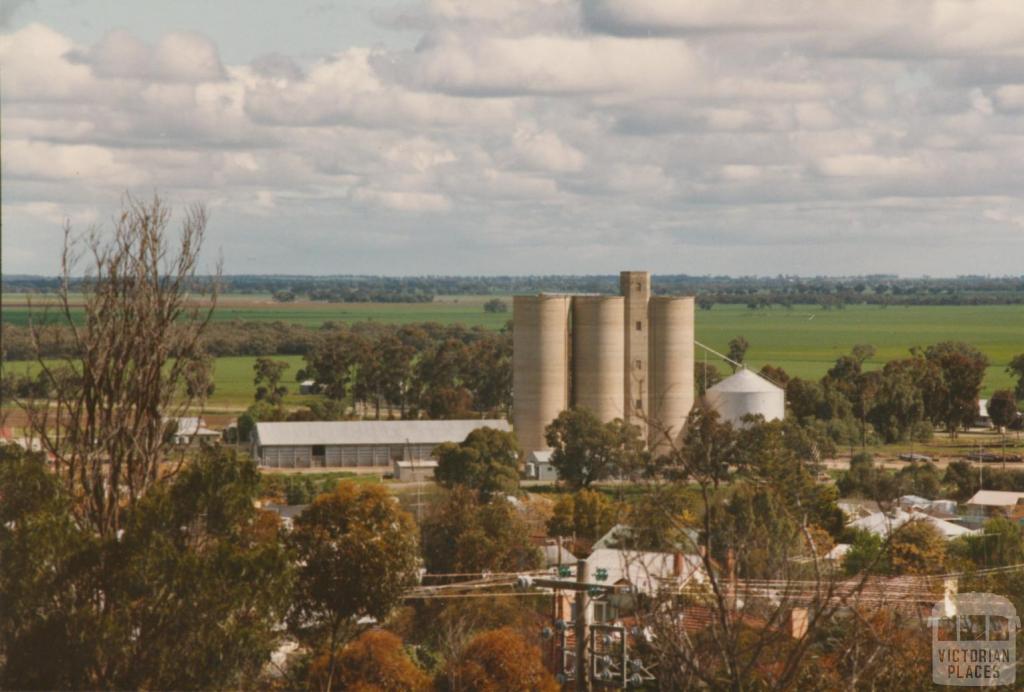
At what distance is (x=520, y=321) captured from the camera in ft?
164

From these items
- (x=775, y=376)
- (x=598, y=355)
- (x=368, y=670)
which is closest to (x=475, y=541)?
(x=368, y=670)

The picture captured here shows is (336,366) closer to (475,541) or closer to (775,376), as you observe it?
(775,376)

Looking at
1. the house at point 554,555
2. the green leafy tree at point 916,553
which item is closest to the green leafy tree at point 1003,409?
the house at point 554,555

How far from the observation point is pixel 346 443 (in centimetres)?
5034

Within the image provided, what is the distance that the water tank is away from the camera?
49031 mm

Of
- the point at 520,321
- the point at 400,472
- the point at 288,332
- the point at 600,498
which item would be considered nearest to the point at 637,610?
the point at 600,498

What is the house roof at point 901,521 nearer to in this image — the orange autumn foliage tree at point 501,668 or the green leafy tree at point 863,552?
the green leafy tree at point 863,552

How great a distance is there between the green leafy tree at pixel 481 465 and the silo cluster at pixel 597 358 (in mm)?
9535

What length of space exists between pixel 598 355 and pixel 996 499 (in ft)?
55.6

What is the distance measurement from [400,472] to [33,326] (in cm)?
3291

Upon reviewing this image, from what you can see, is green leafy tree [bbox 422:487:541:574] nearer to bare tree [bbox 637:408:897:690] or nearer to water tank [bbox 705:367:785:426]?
bare tree [bbox 637:408:897:690]

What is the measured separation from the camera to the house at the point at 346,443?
163 feet

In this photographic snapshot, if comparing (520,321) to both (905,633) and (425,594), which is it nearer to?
(425,594)

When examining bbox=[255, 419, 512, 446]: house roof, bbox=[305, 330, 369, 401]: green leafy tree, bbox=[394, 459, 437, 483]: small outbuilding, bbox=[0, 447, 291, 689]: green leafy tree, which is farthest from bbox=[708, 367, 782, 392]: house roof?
bbox=[0, 447, 291, 689]: green leafy tree
